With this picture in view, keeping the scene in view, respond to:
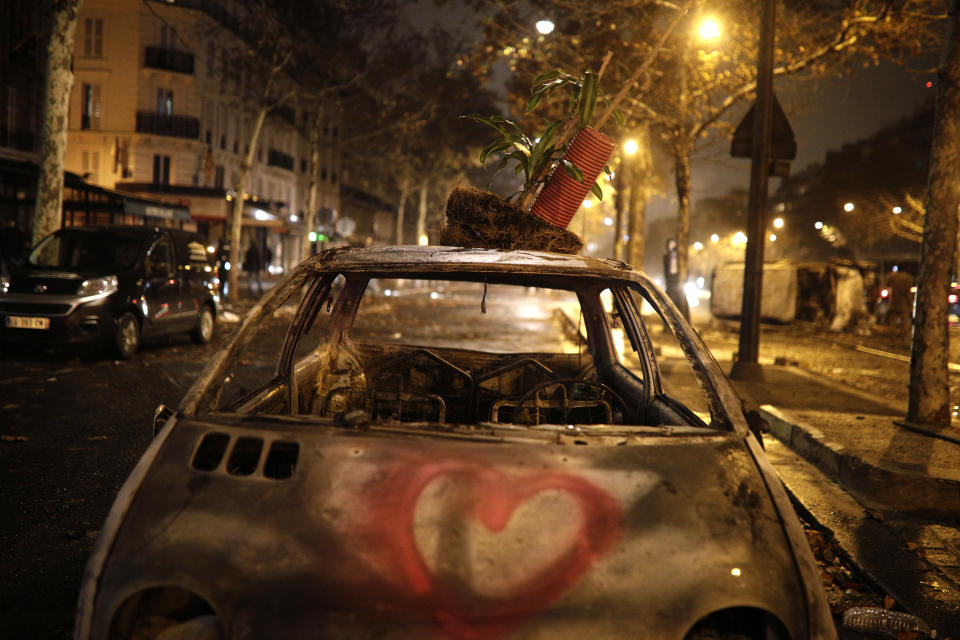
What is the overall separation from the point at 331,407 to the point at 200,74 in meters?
44.1

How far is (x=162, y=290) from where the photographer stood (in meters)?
12.3

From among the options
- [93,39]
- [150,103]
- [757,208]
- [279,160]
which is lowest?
[757,208]

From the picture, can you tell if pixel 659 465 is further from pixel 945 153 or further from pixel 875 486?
pixel 945 153

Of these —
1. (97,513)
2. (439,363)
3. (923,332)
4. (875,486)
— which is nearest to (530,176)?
(439,363)

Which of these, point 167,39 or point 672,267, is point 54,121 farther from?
point 167,39

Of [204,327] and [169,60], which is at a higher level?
[169,60]

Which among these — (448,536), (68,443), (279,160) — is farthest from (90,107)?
(448,536)

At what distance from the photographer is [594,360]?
481cm

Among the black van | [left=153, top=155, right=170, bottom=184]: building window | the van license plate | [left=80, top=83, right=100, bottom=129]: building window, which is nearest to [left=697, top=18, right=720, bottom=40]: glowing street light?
the black van

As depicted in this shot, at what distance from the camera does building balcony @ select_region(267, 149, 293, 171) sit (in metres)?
54.0

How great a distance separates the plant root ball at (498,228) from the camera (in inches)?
134

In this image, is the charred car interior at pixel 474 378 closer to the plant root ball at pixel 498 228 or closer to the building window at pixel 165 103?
the plant root ball at pixel 498 228

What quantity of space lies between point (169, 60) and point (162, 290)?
33.7 m

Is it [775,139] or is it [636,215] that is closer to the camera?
[775,139]
